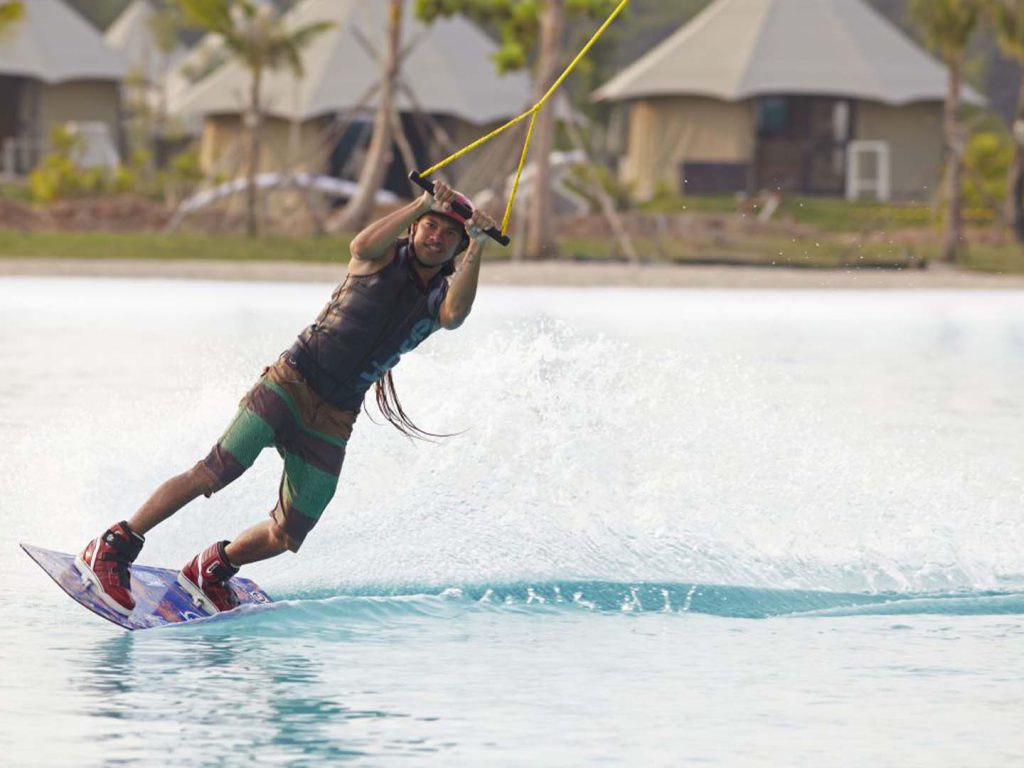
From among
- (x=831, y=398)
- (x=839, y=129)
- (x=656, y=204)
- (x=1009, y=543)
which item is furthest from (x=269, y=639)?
(x=839, y=129)

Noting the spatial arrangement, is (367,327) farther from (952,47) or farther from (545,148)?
(952,47)

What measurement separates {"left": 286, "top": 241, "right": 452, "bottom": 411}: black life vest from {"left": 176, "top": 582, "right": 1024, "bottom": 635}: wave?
1219 mm

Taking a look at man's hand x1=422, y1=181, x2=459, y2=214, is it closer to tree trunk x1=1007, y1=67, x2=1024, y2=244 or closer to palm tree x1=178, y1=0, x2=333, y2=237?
palm tree x1=178, y1=0, x2=333, y2=237

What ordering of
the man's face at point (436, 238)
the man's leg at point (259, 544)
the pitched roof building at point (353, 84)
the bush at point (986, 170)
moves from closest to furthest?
the man's face at point (436, 238) < the man's leg at point (259, 544) < the bush at point (986, 170) < the pitched roof building at point (353, 84)

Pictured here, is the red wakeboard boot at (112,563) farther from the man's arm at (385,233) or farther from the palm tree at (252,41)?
the palm tree at (252,41)

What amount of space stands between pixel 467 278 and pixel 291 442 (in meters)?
1.02

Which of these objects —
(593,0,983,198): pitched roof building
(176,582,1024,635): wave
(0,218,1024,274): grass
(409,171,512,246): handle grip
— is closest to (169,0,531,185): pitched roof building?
(593,0,983,198): pitched roof building

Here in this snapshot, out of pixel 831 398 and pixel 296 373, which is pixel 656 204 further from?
pixel 296 373

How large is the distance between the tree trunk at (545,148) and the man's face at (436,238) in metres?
26.8

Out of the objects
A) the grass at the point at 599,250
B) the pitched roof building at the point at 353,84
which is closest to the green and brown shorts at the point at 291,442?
the grass at the point at 599,250

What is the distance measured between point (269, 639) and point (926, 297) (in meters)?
25.0

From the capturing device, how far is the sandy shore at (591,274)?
109ft

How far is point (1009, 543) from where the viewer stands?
11.7 metres

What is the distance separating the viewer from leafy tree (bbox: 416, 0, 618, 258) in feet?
117
